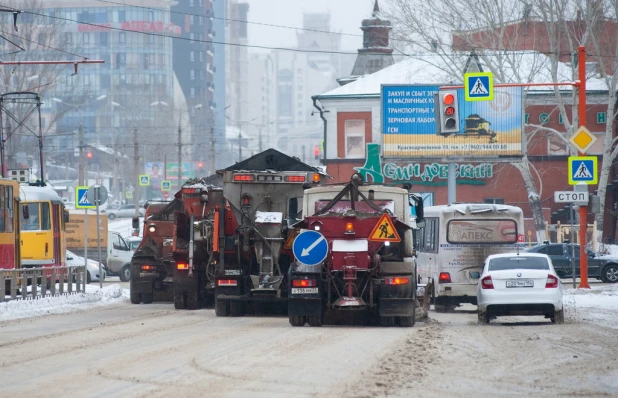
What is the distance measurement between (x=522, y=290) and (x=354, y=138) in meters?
46.5

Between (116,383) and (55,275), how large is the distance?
1895 centimetres

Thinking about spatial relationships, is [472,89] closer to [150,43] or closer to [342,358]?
[342,358]

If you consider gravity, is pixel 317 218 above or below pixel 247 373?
above

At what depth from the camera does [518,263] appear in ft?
71.4

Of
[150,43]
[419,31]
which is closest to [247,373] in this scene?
[419,31]

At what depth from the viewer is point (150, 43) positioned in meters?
172

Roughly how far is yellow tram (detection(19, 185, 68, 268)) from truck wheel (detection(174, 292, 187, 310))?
10777 millimetres

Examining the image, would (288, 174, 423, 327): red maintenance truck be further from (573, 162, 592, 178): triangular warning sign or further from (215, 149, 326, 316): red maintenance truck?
(573, 162, 592, 178): triangular warning sign

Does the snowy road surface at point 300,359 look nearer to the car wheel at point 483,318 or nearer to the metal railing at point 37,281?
the car wheel at point 483,318

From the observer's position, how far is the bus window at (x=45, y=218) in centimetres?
3594

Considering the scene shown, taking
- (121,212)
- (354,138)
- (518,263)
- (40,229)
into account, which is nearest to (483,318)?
(518,263)

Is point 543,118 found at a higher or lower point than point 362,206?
higher

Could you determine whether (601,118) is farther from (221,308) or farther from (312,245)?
(312,245)

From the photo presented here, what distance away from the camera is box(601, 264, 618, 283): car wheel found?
43125mm
